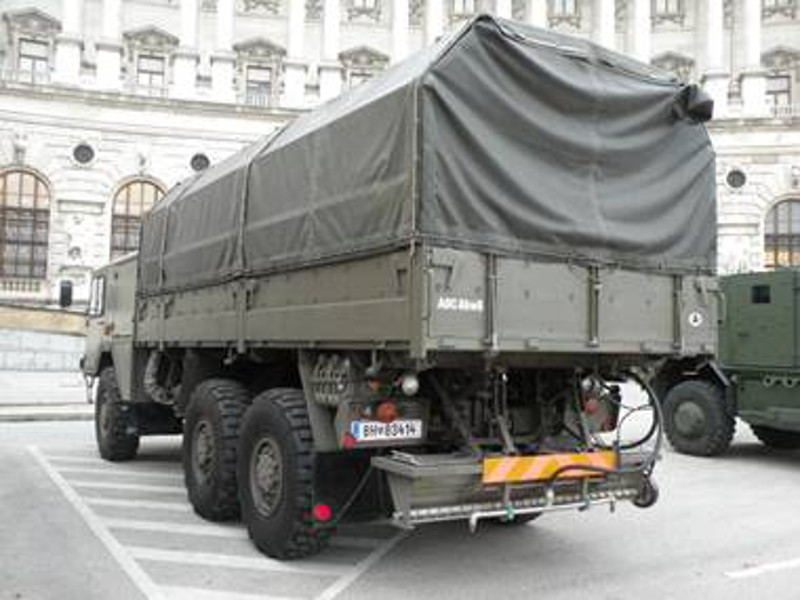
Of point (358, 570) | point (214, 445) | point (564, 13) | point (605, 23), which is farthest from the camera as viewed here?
point (564, 13)

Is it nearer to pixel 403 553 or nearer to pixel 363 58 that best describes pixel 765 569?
pixel 403 553

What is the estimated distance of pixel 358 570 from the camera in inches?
246

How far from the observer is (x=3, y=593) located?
18.3 feet

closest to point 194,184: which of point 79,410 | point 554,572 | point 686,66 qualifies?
point 554,572

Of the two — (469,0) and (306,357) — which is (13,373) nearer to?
(306,357)

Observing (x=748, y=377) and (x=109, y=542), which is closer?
(x=109, y=542)

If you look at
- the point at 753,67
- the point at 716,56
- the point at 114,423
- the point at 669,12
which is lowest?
the point at 114,423

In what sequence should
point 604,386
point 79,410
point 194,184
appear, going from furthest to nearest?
1. point 79,410
2. point 194,184
3. point 604,386

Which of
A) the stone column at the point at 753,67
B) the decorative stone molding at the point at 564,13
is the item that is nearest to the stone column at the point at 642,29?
the decorative stone molding at the point at 564,13

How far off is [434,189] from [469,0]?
53672mm

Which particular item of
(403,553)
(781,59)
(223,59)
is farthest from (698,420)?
(781,59)

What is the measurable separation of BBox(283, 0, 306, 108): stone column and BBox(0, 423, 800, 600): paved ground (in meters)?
41.5

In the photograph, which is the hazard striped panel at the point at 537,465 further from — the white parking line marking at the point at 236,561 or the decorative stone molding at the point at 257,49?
the decorative stone molding at the point at 257,49

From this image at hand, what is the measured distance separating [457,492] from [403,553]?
1526mm
